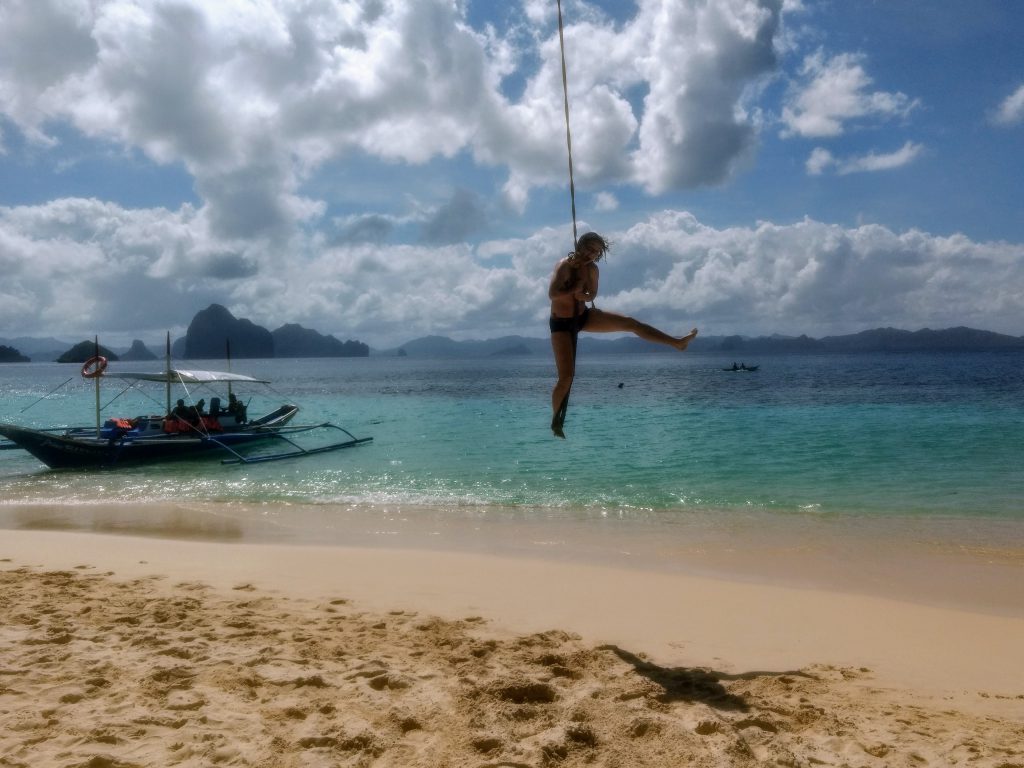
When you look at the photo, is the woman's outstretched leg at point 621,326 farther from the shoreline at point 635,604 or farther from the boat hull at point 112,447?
the boat hull at point 112,447

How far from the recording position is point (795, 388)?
4988 cm

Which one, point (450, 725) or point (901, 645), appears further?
point (901, 645)

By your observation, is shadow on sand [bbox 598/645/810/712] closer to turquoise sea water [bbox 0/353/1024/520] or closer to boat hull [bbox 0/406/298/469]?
turquoise sea water [bbox 0/353/1024/520]

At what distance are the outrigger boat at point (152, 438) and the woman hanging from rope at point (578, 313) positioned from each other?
14050 millimetres

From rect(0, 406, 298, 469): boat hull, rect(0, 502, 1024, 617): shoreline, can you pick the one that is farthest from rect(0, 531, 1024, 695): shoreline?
rect(0, 406, 298, 469): boat hull

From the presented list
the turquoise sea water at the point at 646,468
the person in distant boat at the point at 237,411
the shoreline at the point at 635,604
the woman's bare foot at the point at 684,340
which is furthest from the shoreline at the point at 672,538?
the person in distant boat at the point at 237,411

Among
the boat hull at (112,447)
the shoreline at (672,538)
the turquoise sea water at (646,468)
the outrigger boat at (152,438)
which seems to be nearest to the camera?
the shoreline at (672,538)

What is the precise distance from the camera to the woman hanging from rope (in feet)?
19.0

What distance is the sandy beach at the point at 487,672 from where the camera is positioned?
3461 millimetres

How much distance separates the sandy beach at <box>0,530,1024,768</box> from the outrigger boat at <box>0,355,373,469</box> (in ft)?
39.6

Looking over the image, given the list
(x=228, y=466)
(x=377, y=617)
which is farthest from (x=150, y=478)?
(x=377, y=617)

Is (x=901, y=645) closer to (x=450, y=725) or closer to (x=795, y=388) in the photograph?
(x=450, y=725)

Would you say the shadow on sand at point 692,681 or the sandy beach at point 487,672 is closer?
the sandy beach at point 487,672

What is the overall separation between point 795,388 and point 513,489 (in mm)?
40532
